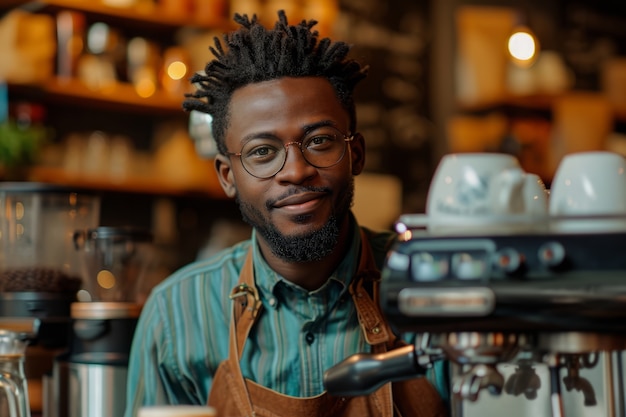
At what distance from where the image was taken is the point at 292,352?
169 cm

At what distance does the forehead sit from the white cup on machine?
490mm

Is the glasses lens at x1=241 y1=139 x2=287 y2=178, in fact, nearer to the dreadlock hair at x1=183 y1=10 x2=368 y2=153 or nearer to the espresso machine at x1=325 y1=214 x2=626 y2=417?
the dreadlock hair at x1=183 y1=10 x2=368 y2=153

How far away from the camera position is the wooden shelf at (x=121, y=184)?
3.66 m

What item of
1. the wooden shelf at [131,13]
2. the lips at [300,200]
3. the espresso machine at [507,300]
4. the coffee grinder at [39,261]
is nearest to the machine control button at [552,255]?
the espresso machine at [507,300]

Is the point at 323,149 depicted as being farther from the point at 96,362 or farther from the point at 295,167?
the point at 96,362

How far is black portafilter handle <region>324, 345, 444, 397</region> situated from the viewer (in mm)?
1148

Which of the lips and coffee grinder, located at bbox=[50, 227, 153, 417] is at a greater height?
the lips

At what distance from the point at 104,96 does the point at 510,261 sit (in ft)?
9.91

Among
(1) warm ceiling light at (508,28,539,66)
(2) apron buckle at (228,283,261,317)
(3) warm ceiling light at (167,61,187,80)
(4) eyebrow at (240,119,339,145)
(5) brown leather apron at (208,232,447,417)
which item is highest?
(1) warm ceiling light at (508,28,539,66)

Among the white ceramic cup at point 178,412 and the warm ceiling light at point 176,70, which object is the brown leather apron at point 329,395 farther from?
the warm ceiling light at point 176,70

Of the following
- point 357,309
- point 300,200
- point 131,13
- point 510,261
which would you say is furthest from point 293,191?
point 131,13

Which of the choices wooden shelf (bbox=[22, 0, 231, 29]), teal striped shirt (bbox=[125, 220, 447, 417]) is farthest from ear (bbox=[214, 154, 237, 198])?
wooden shelf (bbox=[22, 0, 231, 29])

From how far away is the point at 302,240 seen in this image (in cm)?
162

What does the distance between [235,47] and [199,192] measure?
2340mm
